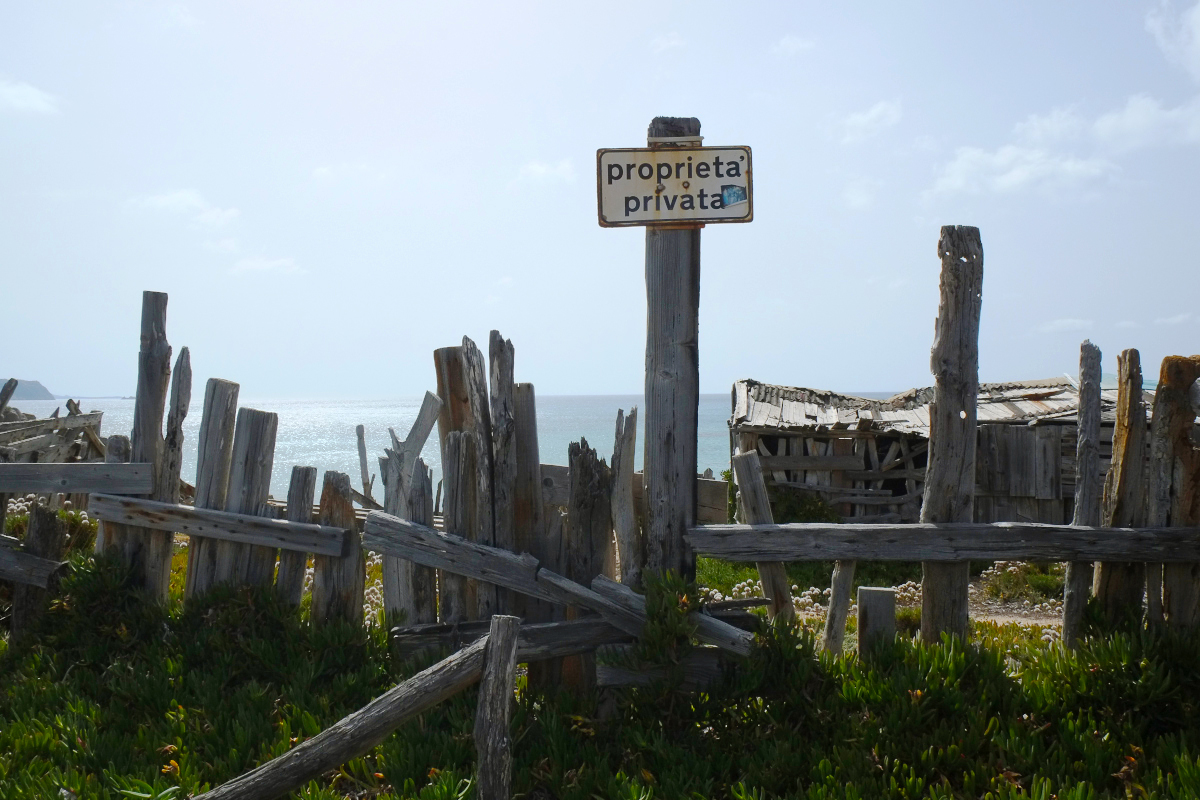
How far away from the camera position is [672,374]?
188 inches

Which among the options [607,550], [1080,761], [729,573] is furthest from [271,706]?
[729,573]

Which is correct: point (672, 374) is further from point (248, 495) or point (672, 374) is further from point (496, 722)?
point (248, 495)

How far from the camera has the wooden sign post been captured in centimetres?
477

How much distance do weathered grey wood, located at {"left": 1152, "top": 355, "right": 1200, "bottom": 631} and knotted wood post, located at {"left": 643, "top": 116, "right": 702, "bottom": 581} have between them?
255 cm

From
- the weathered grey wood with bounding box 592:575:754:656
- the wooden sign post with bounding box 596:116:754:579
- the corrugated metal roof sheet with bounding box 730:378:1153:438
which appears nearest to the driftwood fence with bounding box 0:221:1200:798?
the weathered grey wood with bounding box 592:575:754:656

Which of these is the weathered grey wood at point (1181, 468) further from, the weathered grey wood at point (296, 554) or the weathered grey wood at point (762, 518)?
the weathered grey wood at point (296, 554)

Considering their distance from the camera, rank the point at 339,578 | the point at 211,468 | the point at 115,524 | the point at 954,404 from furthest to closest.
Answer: the point at 115,524 < the point at 211,468 < the point at 339,578 < the point at 954,404

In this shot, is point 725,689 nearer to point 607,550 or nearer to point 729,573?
point 607,550

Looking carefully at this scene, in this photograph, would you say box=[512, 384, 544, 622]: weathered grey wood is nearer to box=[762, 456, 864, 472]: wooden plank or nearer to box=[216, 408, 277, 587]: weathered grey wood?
box=[216, 408, 277, 587]: weathered grey wood

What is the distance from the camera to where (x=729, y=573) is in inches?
451

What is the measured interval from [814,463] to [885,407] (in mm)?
2853

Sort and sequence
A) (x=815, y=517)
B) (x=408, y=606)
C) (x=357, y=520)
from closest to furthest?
(x=408, y=606) → (x=357, y=520) → (x=815, y=517)

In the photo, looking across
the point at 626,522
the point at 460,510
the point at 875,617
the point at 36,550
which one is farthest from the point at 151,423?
the point at 875,617

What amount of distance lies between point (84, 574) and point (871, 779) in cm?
540
